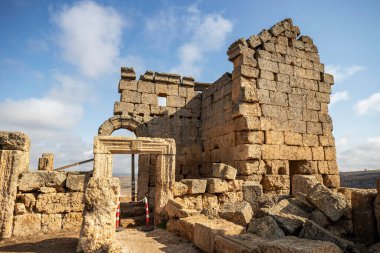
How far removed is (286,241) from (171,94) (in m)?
8.50

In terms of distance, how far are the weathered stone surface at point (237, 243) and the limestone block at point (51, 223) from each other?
395 centimetres

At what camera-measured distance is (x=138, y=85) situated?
33.8 ft

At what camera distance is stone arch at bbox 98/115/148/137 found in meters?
9.16

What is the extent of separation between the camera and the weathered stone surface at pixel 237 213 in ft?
15.5

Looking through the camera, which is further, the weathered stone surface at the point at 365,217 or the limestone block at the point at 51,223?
the limestone block at the point at 51,223

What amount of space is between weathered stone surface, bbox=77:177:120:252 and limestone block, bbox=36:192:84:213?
2.14 m

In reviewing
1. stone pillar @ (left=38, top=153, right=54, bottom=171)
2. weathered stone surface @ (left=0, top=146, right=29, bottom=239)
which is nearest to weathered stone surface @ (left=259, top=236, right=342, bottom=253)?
weathered stone surface @ (left=0, top=146, right=29, bottom=239)

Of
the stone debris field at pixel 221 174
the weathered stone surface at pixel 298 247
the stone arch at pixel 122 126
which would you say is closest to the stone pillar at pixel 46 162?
the stone debris field at pixel 221 174

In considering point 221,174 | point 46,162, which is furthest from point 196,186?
point 46,162

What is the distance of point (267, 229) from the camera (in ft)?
12.9

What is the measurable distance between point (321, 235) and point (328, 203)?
1.20 metres

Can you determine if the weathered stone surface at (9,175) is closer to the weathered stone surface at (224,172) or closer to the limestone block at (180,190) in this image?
the limestone block at (180,190)

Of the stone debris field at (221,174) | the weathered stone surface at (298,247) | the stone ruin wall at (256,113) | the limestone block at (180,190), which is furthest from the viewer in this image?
the stone ruin wall at (256,113)

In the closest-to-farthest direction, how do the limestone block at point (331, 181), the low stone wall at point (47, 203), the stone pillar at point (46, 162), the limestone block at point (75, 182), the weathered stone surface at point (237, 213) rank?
the weathered stone surface at point (237, 213), the low stone wall at point (47, 203), the limestone block at point (75, 182), the limestone block at point (331, 181), the stone pillar at point (46, 162)
